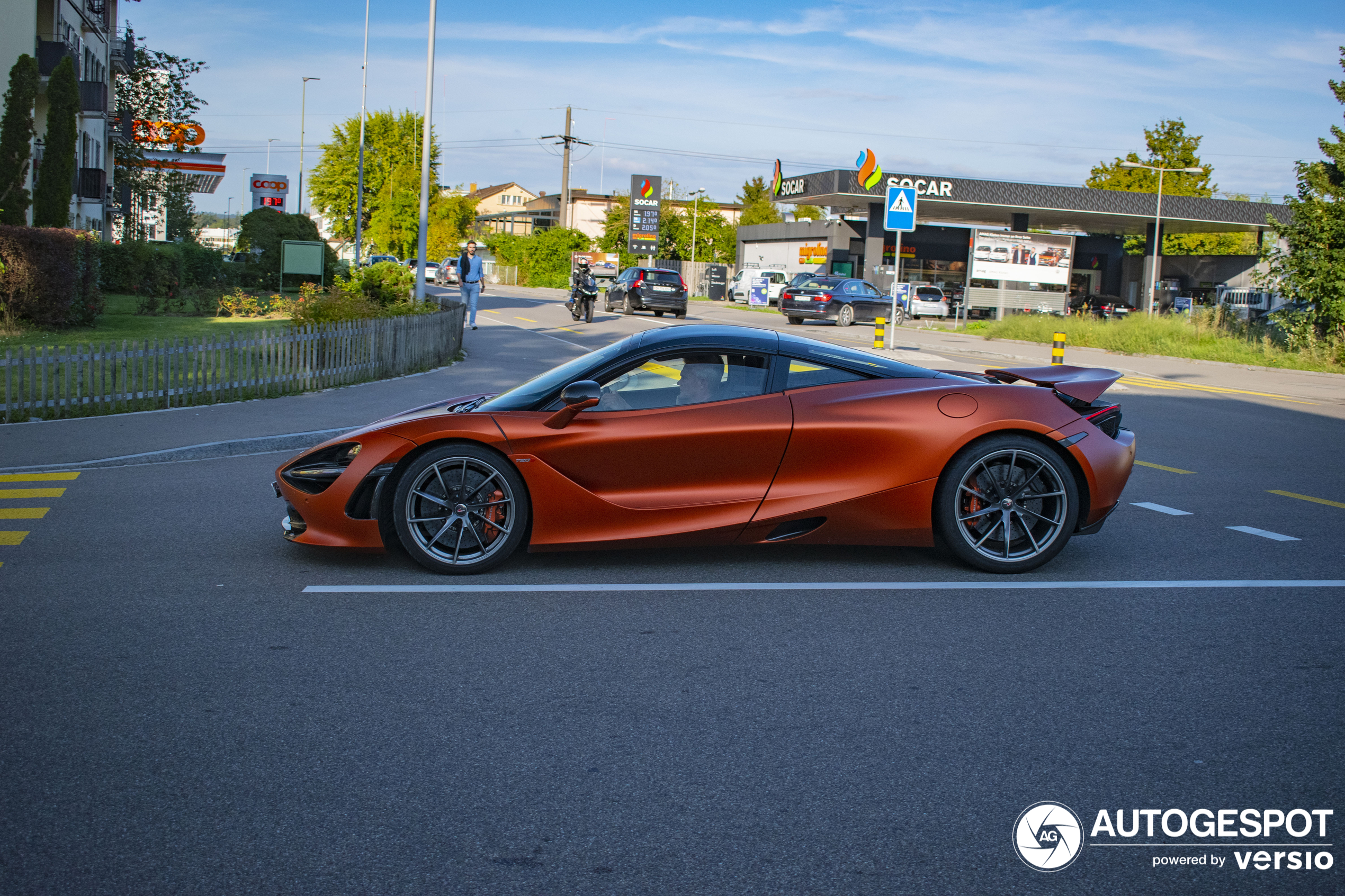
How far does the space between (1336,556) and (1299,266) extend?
2079cm

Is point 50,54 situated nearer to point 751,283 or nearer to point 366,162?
point 751,283

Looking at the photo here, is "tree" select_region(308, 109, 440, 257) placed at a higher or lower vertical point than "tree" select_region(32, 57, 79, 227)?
higher

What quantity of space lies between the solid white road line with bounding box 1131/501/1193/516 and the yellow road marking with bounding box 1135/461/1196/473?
1.78 meters

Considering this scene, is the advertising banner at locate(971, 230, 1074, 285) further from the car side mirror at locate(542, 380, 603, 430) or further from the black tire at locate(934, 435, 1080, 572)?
the car side mirror at locate(542, 380, 603, 430)

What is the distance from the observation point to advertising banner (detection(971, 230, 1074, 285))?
47.9m

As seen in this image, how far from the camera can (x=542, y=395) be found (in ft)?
19.5

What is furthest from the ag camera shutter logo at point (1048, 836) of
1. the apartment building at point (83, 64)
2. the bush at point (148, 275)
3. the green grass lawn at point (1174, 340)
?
the apartment building at point (83, 64)

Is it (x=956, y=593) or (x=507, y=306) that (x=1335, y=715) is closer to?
(x=956, y=593)

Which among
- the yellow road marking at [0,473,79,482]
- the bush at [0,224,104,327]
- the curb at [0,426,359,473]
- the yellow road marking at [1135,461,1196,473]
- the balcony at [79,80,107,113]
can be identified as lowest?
the yellow road marking at [0,473,79,482]

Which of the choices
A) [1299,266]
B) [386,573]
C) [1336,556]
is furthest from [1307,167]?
[386,573]

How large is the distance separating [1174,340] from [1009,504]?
23.5 meters

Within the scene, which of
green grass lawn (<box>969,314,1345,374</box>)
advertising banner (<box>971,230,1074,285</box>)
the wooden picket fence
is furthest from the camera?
advertising banner (<box>971,230,1074,285</box>)

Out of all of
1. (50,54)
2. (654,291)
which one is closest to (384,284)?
(654,291)

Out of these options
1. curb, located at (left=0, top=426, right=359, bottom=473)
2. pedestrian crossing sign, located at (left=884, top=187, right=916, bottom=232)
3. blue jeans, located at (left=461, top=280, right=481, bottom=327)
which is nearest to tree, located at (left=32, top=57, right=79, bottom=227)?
blue jeans, located at (left=461, top=280, right=481, bottom=327)
